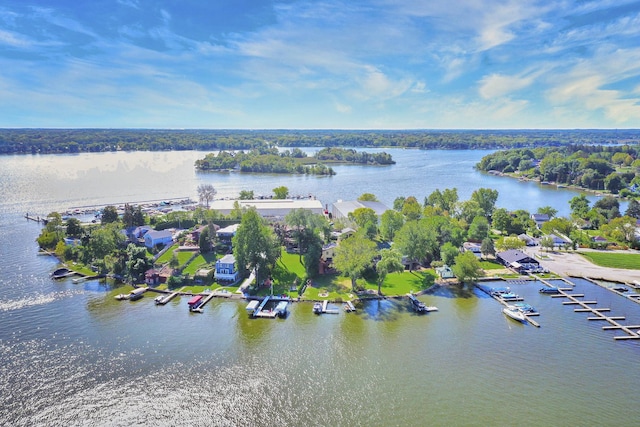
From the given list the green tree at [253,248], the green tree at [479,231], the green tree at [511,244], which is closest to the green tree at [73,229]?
the green tree at [253,248]

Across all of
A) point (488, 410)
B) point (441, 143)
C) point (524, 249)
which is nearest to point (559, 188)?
point (524, 249)

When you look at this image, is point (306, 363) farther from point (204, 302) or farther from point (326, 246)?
point (326, 246)

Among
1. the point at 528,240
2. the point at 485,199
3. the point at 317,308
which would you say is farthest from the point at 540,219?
the point at 317,308

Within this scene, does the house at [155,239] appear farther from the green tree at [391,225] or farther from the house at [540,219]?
the house at [540,219]

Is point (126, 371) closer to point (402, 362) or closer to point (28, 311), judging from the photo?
point (28, 311)

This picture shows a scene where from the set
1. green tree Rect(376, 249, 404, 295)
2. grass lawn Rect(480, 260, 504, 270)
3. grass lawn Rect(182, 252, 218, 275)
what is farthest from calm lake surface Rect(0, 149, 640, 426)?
grass lawn Rect(182, 252, 218, 275)

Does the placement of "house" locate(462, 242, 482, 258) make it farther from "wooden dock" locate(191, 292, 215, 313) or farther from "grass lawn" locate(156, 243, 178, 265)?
"grass lawn" locate(156, 243, 178, 265)
